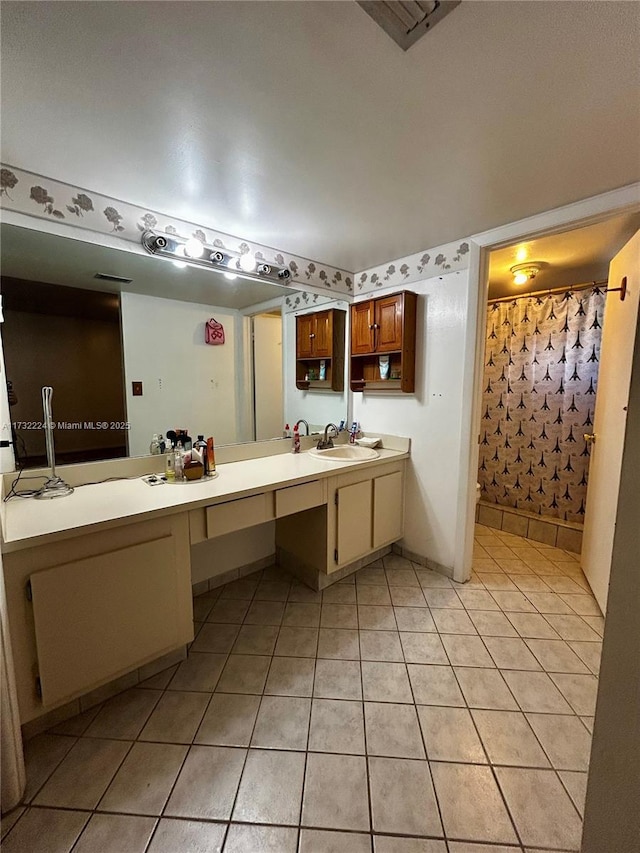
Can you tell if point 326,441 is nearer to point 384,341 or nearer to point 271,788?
point 384,341

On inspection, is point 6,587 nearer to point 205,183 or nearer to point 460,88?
point 205,183

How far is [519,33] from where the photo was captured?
0.85m

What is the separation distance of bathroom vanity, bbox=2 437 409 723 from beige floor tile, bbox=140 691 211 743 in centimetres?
19

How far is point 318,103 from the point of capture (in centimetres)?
106

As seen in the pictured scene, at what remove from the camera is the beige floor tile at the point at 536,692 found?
4.41 ft

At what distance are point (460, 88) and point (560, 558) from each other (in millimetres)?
2907

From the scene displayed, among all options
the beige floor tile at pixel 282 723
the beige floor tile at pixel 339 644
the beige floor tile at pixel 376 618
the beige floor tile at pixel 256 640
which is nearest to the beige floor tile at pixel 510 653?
the beige floor tile at pixel 376 618

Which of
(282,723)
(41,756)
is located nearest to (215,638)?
(282,723)

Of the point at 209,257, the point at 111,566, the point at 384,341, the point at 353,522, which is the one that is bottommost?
the point at 353,522

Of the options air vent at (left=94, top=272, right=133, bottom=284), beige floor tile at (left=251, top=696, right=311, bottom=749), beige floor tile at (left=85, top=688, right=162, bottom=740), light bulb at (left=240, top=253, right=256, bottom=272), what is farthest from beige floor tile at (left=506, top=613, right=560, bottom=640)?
air vent at (left=94, top=272, right=133, bottom=284)

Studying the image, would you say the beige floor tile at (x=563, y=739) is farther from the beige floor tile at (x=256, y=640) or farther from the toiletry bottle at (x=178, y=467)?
the toiletry bottle at (x=178, y=467)

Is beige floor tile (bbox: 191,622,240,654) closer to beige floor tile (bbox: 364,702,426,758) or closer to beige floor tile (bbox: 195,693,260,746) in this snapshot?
beige floor tile (bbox: 195,693,260,746)

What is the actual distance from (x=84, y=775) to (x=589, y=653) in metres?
2.16

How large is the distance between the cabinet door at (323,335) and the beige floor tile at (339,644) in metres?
1.83
